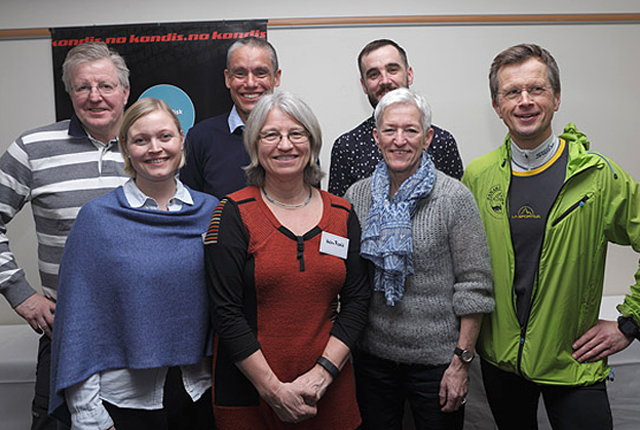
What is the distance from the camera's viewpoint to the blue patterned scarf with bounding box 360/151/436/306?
153 cm

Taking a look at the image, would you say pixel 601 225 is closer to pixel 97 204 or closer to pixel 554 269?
pixel 554 269

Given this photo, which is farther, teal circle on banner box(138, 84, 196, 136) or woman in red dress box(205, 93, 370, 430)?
teal circle on banner box(138, 84, 196, 136)

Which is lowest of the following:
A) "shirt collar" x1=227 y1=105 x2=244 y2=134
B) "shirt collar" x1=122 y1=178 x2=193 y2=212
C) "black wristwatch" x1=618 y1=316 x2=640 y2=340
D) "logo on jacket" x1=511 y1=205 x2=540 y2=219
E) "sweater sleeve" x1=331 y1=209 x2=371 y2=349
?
"black wristwatch" x1=618 y1=316 x2=640 y2=340

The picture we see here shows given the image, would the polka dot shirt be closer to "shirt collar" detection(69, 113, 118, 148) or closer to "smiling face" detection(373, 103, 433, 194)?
"smiling face" detection(373, 103, 433, 194)

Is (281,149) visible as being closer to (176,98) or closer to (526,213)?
(526,213)

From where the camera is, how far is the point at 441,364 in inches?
62.6

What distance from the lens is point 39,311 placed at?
1.85 metres

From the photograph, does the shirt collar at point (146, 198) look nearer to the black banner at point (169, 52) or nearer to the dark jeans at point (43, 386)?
the dark jeans at point (43, 386)

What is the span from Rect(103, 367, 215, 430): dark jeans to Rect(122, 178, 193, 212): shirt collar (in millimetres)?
516

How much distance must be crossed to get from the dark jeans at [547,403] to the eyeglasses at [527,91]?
986 millimetres

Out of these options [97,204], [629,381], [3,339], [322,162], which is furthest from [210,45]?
[629,381]

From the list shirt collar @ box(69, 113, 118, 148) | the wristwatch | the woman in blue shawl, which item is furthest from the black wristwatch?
shirt collar @ box(69, 113, 118, 148)

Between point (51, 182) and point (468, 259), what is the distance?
1582mm

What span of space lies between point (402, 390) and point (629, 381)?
1.57m
